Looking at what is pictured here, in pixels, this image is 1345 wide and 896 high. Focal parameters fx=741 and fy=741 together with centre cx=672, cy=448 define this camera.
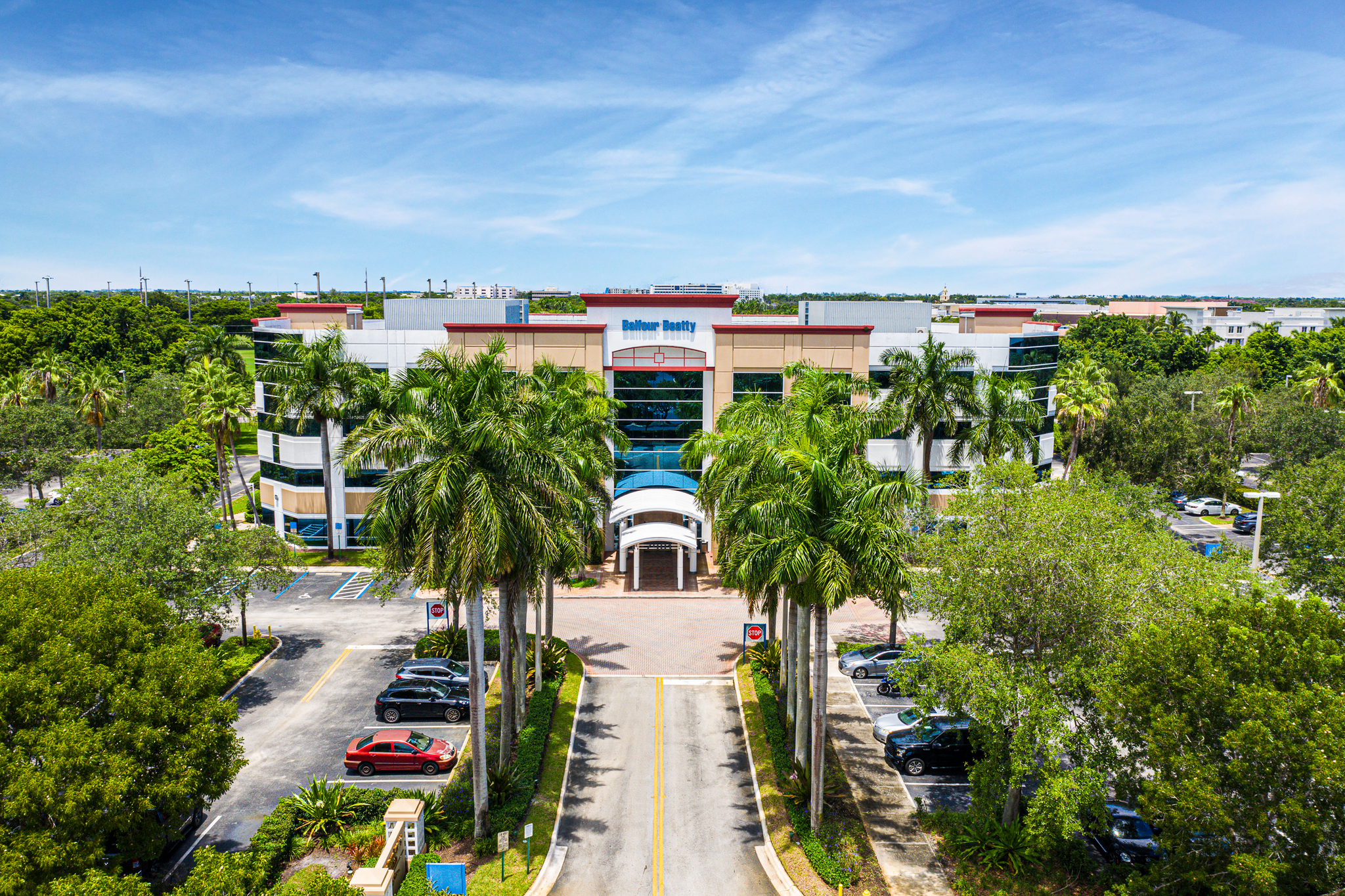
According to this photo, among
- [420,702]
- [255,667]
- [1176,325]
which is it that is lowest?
[255,667]

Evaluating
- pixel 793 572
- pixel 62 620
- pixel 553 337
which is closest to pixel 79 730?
pixel 62 620

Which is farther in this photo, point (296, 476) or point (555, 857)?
point (296, 476)

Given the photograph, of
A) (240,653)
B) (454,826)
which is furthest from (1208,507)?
(240,653)

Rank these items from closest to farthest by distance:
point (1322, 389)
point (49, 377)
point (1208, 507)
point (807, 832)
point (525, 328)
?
point (807, 832), point (525, 328), point (1208, 507), point (49, 377), point (1322, 389)

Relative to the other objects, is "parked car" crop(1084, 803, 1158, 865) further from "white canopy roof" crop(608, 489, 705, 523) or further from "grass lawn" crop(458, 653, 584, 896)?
"white canopy roof" crop(608, 489, 705, 523)

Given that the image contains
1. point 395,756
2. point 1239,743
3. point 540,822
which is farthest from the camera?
point 395,756

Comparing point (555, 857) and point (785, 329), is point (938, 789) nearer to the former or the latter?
point (555, 857)

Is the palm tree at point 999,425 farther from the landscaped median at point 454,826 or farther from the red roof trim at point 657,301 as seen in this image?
the landscaped median at point 454,826
